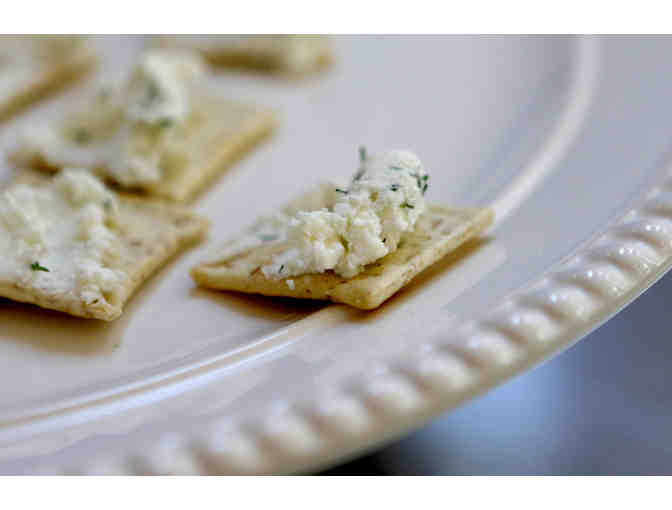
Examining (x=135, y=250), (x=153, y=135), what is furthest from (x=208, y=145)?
(x=135, y=250)

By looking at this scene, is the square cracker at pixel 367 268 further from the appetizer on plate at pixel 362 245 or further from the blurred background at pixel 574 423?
the blurred background at pixel 574 423

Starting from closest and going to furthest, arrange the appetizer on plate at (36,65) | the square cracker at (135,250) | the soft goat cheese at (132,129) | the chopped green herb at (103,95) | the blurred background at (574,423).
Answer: the blurred background at (574,423) → the square cracker at (135,250) → the soft goat cheese at (132,129) → the chopped green herb at (103,95) → the appetizer on plate at (36,65)

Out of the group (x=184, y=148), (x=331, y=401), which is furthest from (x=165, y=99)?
(x=331, y=401)

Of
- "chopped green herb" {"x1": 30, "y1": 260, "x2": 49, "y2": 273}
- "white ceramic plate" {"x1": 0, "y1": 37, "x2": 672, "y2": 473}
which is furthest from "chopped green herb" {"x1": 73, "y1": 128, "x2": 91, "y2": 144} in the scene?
"chopped green herb" {"x1": 30, "y1": 260, "x2": 49, "y2": 273}

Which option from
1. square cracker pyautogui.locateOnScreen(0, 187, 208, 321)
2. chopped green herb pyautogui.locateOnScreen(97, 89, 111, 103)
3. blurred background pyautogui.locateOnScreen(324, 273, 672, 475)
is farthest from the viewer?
chopped green herb pyautogui.locateOnScreen(97, 89, 111, 103)

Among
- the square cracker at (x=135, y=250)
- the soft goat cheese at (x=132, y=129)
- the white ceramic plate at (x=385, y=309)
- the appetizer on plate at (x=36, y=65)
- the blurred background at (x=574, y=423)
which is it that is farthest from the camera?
the appetizer on plate at (x=36, y=65)

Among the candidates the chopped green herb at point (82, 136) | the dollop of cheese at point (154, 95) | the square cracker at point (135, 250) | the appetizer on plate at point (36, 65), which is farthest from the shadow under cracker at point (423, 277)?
the appetizer on plate at point (36, 65)

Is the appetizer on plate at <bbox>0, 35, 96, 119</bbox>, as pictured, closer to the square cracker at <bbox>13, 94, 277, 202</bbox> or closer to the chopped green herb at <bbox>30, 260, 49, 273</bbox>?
the square cracker at <bbox>13, 94, 277, 202</bbox>

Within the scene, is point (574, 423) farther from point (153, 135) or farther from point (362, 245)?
point (153, 135)
